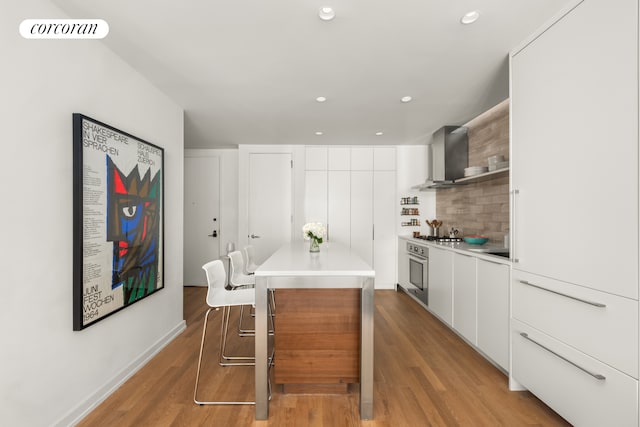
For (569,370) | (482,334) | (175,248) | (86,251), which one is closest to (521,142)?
(569,370)

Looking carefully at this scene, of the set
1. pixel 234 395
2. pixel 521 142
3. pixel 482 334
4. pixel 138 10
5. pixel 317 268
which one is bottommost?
pixel 234 395

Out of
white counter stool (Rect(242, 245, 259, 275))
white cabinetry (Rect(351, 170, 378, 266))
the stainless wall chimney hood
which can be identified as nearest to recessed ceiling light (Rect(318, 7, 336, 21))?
white counter stool (Rect(242, 245, 259, 275))

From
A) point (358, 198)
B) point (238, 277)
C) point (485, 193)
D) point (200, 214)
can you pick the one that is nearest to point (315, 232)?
point (238, 277)

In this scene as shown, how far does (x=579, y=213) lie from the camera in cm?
166

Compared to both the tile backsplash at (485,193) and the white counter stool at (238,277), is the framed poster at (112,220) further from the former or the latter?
the tile backsplash at (485,193)

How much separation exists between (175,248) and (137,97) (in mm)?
1514

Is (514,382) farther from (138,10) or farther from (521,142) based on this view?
(138,10)

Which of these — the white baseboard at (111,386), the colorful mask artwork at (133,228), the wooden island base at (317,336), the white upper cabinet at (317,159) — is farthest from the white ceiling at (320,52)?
the white baseboard at (111,386)

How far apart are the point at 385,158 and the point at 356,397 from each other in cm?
391

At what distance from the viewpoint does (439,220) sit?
Answer: 16.6 feet

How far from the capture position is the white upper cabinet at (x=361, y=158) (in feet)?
17.1

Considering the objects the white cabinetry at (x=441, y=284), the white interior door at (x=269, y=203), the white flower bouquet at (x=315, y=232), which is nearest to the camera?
the white flower bouquet at (x=315, y=232)

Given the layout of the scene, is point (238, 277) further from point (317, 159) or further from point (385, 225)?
point (385, 225)

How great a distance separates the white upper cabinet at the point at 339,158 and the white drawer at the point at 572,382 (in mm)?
3517
